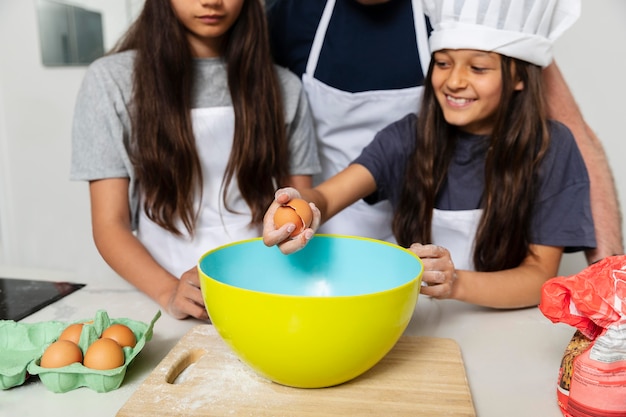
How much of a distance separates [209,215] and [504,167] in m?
0.58

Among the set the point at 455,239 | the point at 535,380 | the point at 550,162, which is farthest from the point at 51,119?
the point at 535,380

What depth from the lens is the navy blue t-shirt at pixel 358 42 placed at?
1267 millimetres

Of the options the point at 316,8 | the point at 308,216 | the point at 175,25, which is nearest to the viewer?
the point at 308,216

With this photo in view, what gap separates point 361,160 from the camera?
1.13 m

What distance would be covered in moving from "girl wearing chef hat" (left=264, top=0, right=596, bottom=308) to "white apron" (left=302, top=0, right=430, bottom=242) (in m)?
0.16

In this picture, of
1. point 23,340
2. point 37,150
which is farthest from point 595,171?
point 37,150

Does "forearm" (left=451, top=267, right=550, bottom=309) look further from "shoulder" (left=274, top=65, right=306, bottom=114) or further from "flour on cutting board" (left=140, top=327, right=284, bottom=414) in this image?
"shoulder" (left=274, top=65, right=306, bottom=114)

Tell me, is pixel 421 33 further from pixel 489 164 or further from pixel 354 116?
pixel 489 164

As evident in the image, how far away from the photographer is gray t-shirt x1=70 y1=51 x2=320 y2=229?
112 centimetres

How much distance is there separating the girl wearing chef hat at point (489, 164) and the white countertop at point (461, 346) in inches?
2.6

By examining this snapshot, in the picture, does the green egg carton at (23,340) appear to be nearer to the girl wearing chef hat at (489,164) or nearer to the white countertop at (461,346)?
the white countertop at (461,346)

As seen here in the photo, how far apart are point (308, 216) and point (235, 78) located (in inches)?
20.6

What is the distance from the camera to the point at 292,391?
63 cm

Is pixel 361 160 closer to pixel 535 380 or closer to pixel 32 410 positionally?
pixel 535 380
